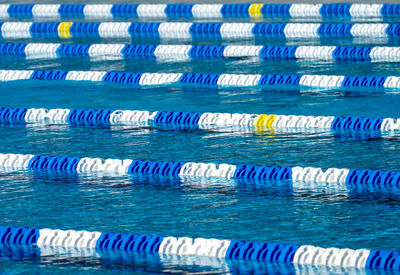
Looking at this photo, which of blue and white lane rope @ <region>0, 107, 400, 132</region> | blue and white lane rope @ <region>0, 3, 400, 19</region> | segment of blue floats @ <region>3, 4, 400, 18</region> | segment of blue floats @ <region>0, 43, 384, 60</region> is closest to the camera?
blue and white lane rope @ <region>0, 107, 400, 132</region>

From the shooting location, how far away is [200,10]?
19062 mm

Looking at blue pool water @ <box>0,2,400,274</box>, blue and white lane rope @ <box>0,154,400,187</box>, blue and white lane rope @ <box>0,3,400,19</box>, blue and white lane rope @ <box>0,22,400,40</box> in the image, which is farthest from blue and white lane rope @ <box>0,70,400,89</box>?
blue and white lane rope @ <box>0,3,400,19</box>

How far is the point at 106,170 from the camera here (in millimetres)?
9469

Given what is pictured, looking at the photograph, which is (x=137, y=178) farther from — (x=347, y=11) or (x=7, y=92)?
(x=347, y=11)

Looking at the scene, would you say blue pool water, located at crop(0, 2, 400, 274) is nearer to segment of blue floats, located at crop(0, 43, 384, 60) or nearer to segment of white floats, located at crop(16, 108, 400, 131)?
segment of white floats, located at crop(16, 108, 400, 131)

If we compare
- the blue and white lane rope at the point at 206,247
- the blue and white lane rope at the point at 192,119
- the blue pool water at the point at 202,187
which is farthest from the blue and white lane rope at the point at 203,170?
the blue and white lane rope at the point at 206,247

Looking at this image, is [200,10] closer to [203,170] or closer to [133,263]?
[203,170]

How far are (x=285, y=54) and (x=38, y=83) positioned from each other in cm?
342

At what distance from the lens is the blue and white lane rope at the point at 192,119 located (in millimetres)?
10438

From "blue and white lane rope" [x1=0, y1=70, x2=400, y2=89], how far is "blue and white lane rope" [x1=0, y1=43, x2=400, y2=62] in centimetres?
146

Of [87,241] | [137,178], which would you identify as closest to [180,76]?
[137,178]

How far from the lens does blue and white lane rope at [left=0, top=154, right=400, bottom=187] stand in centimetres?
848

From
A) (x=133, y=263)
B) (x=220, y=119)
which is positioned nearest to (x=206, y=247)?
(x=133, y=263)

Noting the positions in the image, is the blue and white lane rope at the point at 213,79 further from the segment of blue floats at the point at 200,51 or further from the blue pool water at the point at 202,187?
the segment of blue floats at the point at 200,51
